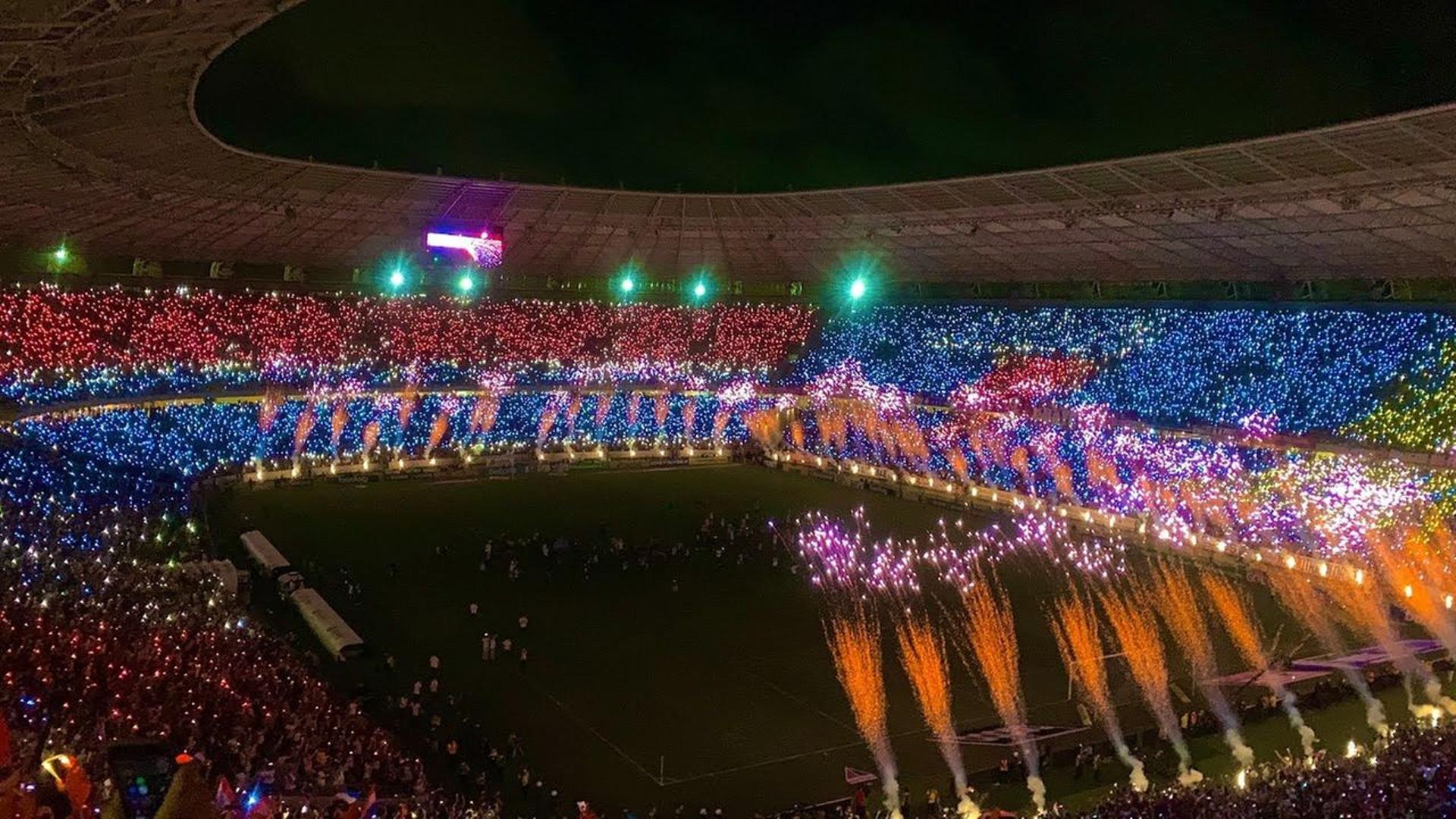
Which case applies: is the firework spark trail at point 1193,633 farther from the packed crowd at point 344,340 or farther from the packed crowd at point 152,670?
the packed crowd at point 344,340

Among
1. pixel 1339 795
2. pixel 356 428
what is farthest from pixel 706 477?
Answer: pixel 1339 795

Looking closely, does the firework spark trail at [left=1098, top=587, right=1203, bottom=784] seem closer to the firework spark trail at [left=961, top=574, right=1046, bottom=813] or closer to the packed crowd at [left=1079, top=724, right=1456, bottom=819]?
the firework spark trail at [left=961, top=574, right=1046, bottom=813]

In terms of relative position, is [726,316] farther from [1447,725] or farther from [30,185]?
[1447,725]

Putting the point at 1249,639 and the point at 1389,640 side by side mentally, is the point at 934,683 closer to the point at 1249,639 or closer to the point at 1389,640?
the point at 1249,639

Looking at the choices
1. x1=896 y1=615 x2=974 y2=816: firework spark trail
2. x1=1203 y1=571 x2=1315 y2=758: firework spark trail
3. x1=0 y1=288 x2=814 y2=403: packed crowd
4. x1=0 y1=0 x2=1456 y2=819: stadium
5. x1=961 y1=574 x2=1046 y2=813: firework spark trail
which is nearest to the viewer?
x1=0 y1=0 x2=1456 y2=819: stadium

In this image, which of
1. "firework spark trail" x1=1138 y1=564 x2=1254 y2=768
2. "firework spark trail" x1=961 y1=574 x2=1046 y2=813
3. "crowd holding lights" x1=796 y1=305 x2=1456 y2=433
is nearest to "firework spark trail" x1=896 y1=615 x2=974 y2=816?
→ "firework spark trail" x1=961 y1=574 x2=1046 y2=813

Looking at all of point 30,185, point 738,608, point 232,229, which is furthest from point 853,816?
point 232,229

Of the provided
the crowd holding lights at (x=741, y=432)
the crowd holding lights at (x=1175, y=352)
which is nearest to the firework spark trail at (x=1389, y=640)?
the crowd holding lights at (x=741, y=432)
